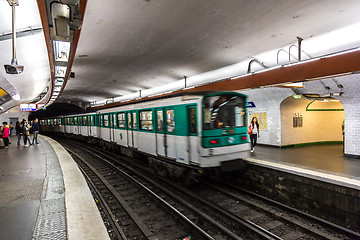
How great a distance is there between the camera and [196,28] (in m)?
5.91

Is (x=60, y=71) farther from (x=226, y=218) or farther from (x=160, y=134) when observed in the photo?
(x=226, y=218)

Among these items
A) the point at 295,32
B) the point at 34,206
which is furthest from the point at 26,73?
the point at 295,32

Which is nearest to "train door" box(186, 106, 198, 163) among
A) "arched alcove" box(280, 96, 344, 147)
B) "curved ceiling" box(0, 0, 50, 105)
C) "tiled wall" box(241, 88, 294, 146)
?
"curved ceiling" box(0, 0, 50, 105)

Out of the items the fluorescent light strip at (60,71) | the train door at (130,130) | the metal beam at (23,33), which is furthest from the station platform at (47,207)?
the metal beam at (23,33)

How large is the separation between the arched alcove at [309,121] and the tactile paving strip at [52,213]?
9.12m

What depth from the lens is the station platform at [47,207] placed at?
3206 millimetres

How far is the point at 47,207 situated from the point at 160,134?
148 inches

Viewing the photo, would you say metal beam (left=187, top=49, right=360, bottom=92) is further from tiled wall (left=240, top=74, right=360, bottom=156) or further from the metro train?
tiled wall (left=240, top=74, right=360, bottom=156)

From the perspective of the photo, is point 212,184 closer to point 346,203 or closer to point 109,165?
point 346,203

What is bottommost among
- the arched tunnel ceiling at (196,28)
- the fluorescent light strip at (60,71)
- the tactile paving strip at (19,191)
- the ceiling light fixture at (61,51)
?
the tactile paving strip at (19,191)

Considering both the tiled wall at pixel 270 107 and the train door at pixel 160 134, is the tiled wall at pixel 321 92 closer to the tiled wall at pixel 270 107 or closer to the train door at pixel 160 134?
the tiled wall at pixel 270 107

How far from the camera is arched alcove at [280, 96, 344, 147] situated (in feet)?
34.2

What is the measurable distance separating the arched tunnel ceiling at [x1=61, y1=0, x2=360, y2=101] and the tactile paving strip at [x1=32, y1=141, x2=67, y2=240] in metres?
3.88

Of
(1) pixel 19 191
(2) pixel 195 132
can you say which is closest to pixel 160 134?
(2) pixel 195 132
